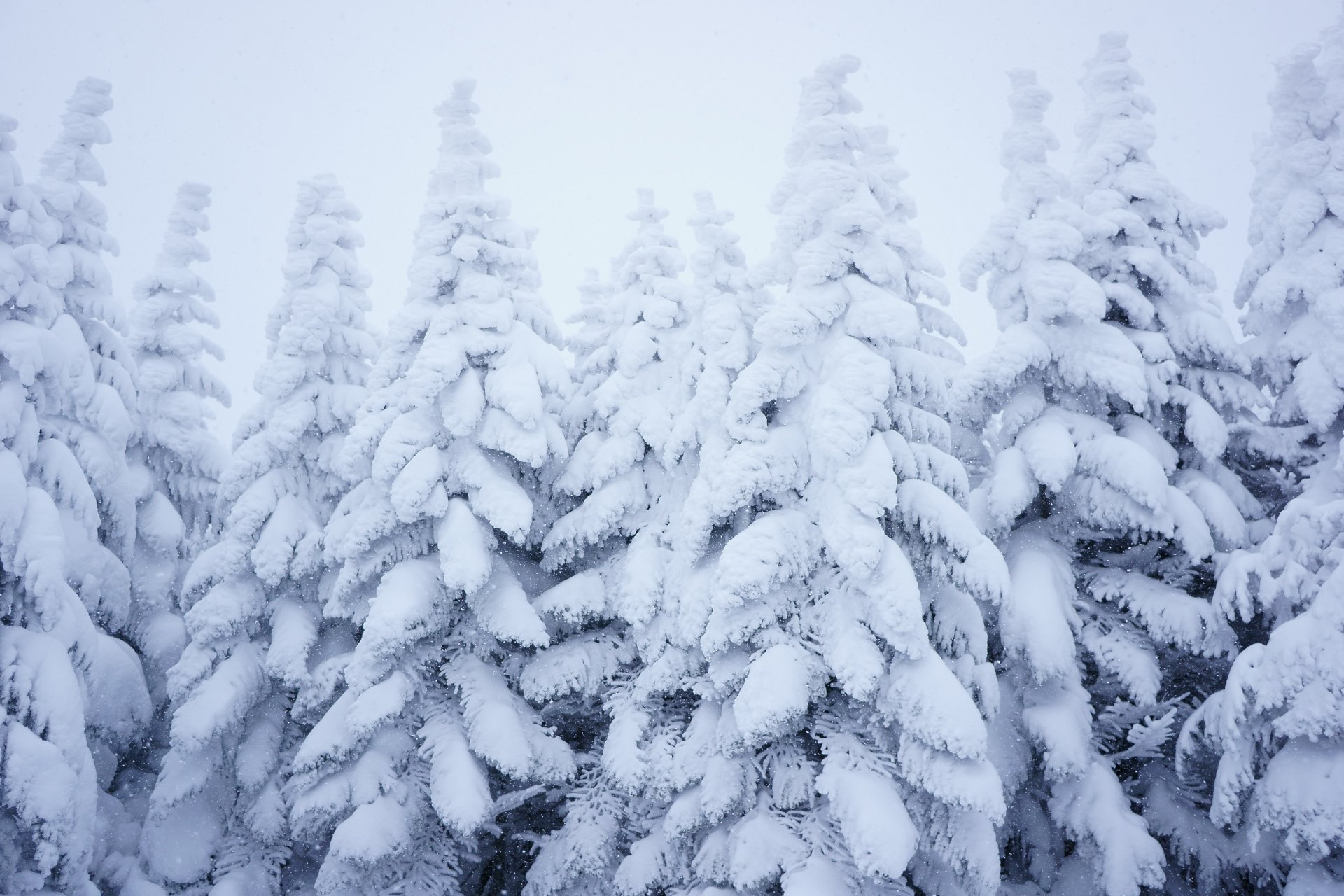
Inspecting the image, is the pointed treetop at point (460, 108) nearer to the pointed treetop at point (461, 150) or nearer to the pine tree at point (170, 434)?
the pointed treetop at point (461, 150)

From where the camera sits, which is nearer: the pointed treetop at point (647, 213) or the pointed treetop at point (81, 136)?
the pointed treetop at point (647, 213)

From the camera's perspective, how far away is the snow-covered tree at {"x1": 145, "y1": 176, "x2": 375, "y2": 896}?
1212cm

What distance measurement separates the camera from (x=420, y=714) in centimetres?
1177

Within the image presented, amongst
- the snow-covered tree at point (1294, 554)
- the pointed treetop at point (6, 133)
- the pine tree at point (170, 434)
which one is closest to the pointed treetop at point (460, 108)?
the pine tree at point (170, 434)

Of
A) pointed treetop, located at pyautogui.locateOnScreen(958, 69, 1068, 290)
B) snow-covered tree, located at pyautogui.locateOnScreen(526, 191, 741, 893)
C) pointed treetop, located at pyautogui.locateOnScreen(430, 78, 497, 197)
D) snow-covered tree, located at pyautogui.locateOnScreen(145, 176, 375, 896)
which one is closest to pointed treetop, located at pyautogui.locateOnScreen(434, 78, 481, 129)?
pointed treetop, located at pyautogui.locateOnScreen(430, 78, 497, 197)

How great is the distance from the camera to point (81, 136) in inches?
598

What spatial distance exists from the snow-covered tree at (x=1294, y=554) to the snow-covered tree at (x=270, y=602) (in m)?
11.9

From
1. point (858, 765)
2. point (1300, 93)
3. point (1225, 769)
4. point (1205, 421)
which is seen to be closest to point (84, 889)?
point (858, 765)

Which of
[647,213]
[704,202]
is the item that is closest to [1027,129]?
[704,202]

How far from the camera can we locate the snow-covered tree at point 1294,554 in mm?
8938

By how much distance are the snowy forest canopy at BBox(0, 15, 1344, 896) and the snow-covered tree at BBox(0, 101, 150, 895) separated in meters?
0.06

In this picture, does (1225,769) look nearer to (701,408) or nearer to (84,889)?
(701,408)

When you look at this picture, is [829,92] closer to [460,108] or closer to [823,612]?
[460,108]

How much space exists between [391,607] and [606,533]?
122 inches
